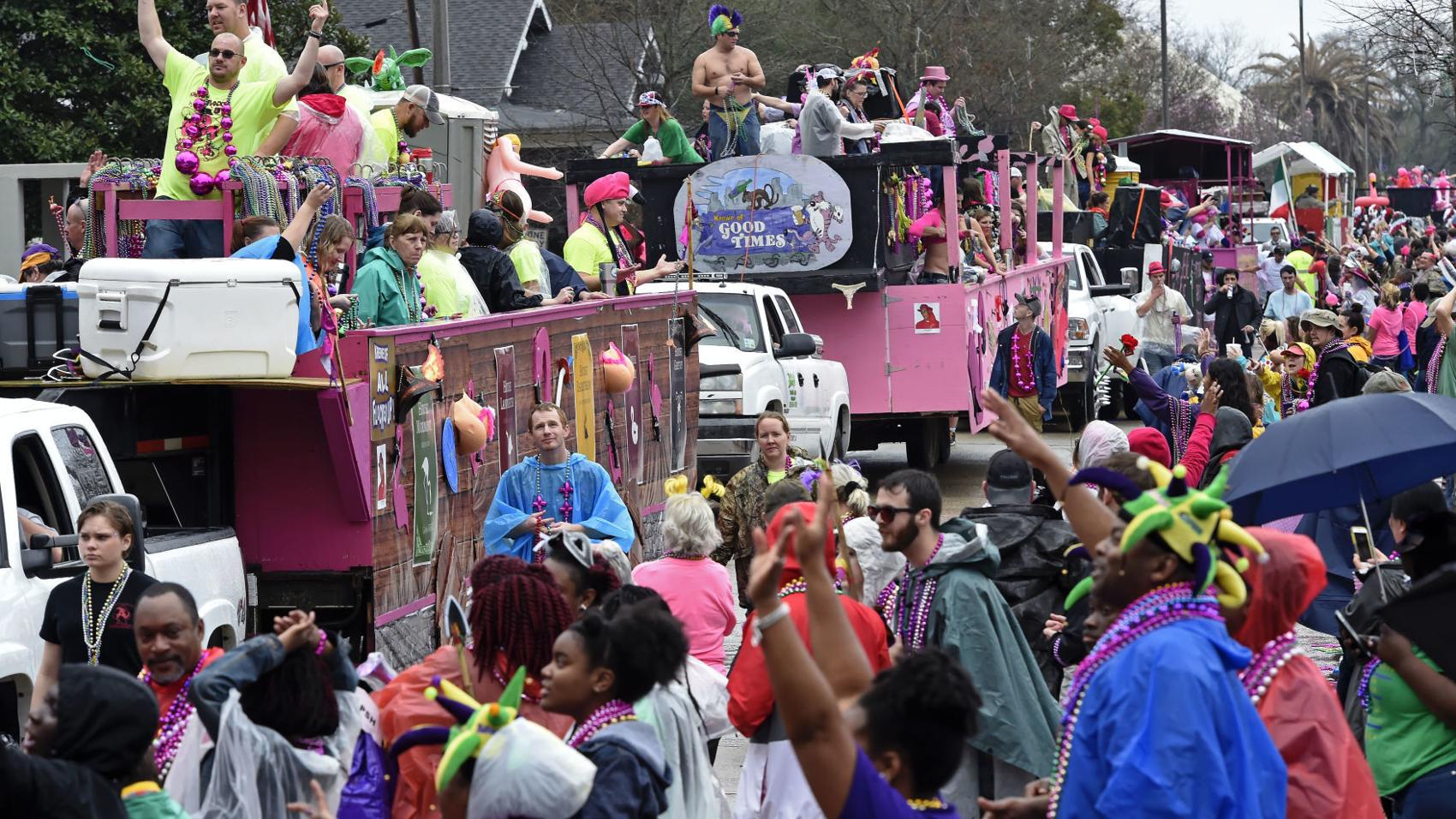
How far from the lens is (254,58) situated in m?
9.87

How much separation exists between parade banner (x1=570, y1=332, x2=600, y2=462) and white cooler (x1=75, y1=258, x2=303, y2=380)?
11.0 feet

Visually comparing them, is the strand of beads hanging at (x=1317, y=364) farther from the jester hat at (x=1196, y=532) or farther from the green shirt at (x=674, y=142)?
the jester hat at (x=1196, y=532)

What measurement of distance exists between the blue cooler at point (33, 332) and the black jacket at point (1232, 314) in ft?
63.9

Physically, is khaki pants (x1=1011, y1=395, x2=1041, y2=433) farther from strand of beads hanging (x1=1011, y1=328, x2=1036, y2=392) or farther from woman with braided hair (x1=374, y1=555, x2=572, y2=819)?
→ woman with braided hair (x1=374, y1=555, x2=572, y2=819)

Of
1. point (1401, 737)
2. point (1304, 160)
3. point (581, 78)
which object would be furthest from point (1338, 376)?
point (1304, 160)

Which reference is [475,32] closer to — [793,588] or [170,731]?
[793,588]

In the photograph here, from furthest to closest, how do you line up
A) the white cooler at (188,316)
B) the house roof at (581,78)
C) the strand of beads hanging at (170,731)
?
the house roof at (581,78), the white cooler at (188,316), the strand of beads hanging at (170,731)

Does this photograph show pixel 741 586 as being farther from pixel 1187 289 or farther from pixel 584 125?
pixel 584 125

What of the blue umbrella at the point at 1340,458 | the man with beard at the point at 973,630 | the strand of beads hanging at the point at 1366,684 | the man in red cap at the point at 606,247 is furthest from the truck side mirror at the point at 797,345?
the strand of beads hanging at the point at 1366,684

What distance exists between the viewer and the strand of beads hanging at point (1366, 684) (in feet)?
18.5

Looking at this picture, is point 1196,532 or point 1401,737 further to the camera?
point 1401,737

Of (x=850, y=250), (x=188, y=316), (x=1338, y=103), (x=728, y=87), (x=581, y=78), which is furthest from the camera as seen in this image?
(x=1338, y=103)

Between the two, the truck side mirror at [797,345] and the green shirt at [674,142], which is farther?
the green shirt at [674,142]

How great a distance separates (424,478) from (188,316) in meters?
1.73
